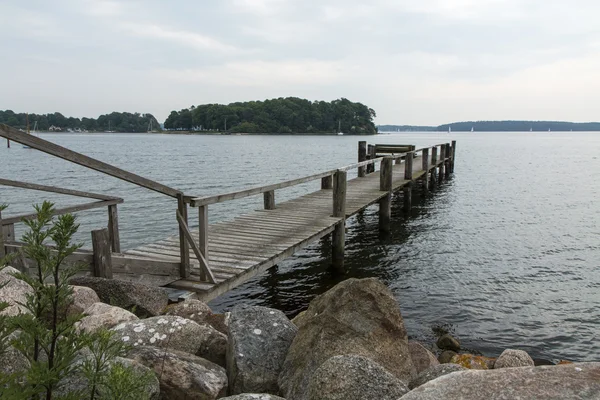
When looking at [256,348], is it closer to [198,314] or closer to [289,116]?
[198,314]

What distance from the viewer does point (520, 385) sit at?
91.6 inches

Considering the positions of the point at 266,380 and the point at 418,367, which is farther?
the point at 418,367

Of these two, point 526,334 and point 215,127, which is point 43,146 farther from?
point 215,127

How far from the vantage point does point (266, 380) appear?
4.12m

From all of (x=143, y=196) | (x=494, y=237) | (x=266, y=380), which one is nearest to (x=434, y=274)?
(x=494, y=237)

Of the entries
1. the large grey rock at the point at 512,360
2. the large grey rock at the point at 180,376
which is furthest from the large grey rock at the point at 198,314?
the large grey rock at the point at 512,360

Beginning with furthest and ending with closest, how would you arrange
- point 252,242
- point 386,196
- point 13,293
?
point 386,196 → point 252,242 → point 13,293

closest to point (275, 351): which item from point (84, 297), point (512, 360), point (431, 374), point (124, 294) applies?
point (431, 374)

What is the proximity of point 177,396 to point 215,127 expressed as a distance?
601ft

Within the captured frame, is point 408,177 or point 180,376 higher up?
point 408,177

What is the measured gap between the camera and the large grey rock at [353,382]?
3.11m

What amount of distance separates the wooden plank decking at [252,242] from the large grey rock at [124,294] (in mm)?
760

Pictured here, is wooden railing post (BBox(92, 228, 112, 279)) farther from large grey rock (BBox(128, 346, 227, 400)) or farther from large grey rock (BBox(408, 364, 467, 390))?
large grey rock (BBox(408, 364, 467, 390))

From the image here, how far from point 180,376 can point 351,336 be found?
5.17 ft
